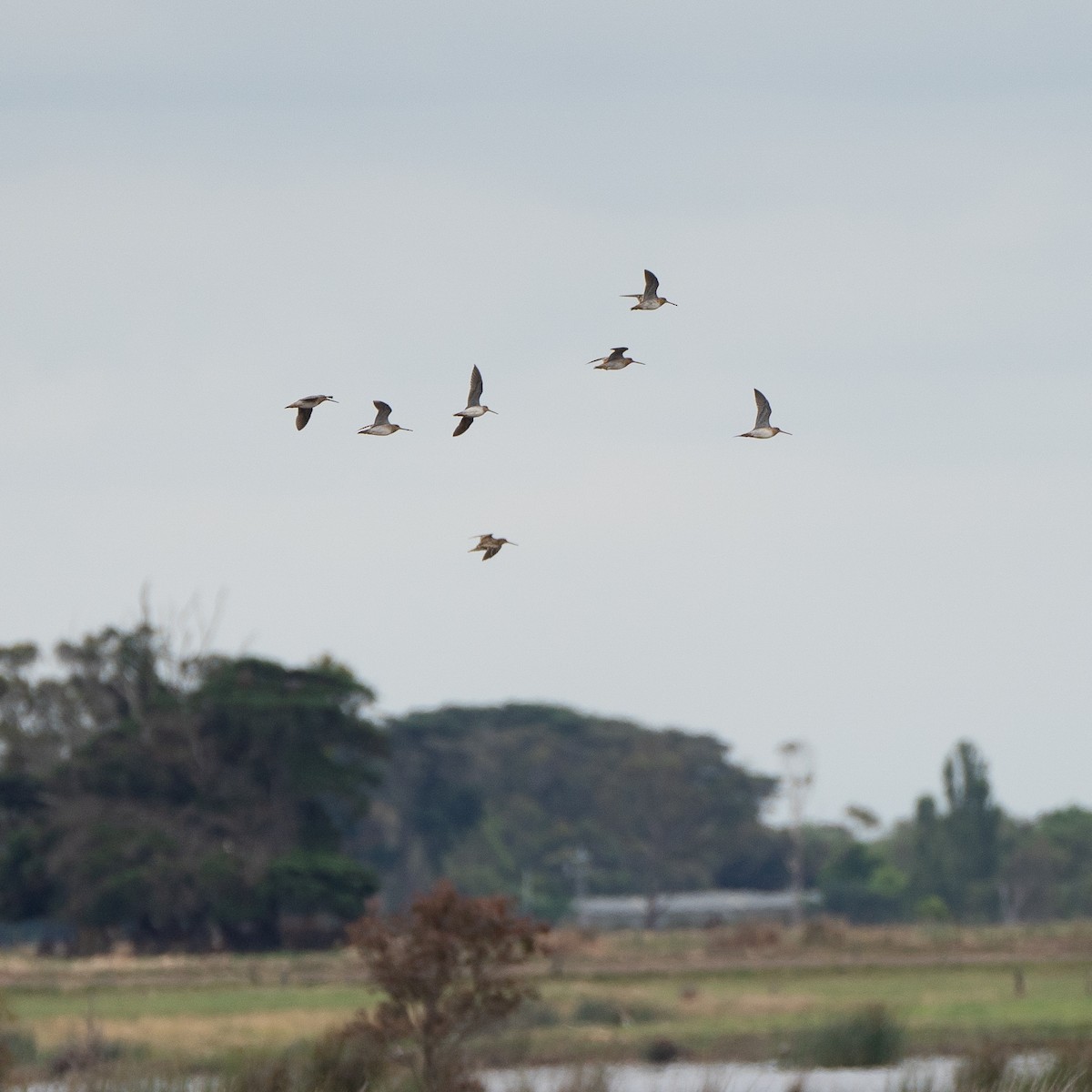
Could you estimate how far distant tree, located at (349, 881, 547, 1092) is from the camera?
1007 inches

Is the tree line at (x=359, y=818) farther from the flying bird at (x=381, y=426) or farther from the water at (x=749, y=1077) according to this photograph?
the flying bird at (x=381, y=426)

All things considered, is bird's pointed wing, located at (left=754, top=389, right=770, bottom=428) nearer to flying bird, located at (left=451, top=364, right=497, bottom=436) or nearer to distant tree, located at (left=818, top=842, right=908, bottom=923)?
flying bird, located at (left=451, top=364, right=497, bottom=436)

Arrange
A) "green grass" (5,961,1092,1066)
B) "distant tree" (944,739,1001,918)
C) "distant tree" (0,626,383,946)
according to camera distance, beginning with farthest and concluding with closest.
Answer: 1. "distant tree" (944,739,1001,918)
2. "distant tree" (0,626,383,946)
3. "green grass" (5,961,1092,1066)

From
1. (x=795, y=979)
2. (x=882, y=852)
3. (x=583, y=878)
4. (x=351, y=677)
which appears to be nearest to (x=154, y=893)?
(x=351, y=677)

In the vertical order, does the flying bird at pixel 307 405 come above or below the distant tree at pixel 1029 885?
above

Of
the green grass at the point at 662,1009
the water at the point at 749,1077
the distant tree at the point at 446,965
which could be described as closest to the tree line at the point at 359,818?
the green grass at the point at 662,1009

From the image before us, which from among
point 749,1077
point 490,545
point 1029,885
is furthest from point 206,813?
point 490,545

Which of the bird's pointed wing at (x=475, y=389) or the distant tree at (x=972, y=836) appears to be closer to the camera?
the bird's pointed wing at (x=475, y=389)

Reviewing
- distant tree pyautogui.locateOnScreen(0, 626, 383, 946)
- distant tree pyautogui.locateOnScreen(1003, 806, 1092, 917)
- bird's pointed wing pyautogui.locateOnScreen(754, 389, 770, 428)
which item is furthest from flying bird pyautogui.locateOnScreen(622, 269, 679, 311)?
distant tree pyautogui.locateOnScreen(1003, 806, 1092, 917)

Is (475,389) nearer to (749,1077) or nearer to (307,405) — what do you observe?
(307,405)

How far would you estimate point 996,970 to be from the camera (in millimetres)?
60562

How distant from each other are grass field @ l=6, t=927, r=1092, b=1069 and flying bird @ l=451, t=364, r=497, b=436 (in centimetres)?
1034

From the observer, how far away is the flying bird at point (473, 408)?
45.3 feet

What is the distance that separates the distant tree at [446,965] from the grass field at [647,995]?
4212 mm
